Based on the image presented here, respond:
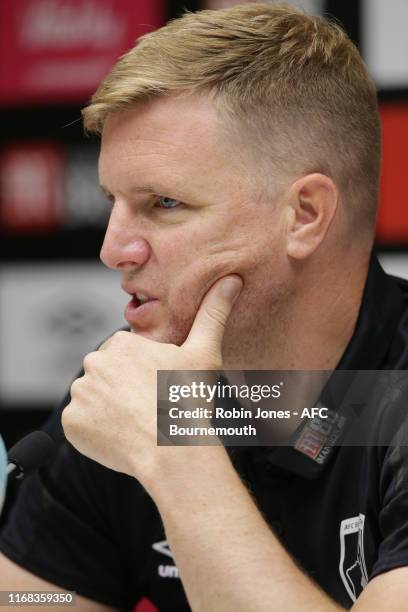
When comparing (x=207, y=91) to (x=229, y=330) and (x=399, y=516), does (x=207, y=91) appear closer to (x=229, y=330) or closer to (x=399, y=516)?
(x=229, y=330)

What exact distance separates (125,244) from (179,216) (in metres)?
0.09

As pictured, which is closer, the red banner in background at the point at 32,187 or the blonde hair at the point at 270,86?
the blonde hair at the point at 270,86

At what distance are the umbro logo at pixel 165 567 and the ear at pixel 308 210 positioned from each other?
538 millimetres

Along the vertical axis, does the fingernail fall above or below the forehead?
below

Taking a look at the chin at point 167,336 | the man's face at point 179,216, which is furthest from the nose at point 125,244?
the chin at point 167,336

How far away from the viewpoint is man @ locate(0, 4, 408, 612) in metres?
1.25

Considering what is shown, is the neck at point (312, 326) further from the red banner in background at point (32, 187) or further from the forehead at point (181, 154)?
the red banner in background at point (32, 187)

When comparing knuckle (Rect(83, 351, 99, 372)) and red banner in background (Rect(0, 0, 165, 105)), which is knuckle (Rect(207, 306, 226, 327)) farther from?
red banner in background (Rect(0, 0, 165, 105))

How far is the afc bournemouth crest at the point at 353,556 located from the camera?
4.15ft

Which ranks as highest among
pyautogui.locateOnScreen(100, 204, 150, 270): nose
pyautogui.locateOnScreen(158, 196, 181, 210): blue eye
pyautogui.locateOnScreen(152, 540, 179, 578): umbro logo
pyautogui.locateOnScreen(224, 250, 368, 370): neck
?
pyautogui.locateOnScreen(158, 196, 181, 210): blue eye

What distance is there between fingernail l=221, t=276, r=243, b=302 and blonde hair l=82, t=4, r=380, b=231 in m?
0.18

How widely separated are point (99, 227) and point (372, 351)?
4.97 ft

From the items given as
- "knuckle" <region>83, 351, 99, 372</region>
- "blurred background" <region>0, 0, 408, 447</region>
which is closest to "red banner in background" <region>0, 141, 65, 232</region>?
"blurred background" <region>0, 0, 408, 447</region>

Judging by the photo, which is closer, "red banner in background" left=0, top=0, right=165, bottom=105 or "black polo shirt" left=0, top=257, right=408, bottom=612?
"black polo shirt" left=0, top=257, right=408, bottom=612
